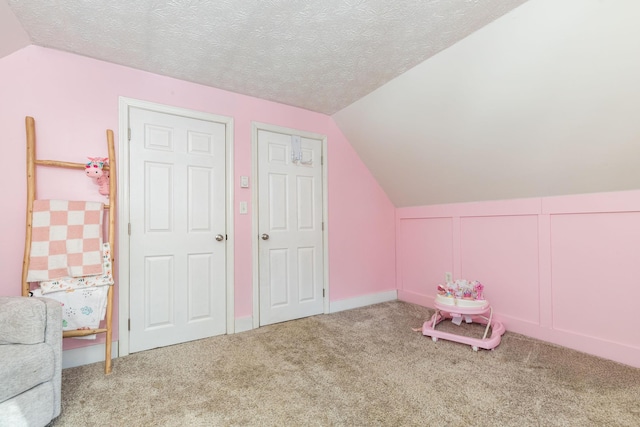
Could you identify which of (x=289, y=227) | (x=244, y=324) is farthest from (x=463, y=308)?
(x=244, y=324)

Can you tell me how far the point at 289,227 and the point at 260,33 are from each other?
1.78m

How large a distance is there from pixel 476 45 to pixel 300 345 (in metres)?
2.56

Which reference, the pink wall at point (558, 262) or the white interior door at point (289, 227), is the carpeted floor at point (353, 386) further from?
the white interior door at point (289, 227)

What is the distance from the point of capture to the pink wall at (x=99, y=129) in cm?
205

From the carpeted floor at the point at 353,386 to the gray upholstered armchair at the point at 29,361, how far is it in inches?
8.2

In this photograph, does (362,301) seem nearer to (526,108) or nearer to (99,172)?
(526,108)

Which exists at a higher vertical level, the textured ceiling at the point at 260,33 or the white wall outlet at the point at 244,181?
the textured ceiling at the point at 260,33

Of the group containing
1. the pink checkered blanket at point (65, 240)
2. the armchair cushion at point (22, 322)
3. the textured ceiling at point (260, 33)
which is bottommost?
the armchair cushion at point (22, 322)

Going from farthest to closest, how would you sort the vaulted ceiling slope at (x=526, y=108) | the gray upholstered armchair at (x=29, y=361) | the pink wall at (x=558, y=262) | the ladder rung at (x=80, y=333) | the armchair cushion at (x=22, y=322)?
the pink wall at (x=558, y=262)
the ladder rung at (x=80, y=333)
the vaulted ceiling slope at (x=526, y=108)
the armchair cushion at (x=22, y=322)
the gray upholstered armchair at (x=29, y=361)

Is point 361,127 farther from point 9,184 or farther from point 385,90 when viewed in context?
point 9,184

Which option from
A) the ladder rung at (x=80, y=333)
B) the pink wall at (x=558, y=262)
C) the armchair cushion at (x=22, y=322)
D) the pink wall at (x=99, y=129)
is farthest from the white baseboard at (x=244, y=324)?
the pink wall at (x=558, y=262)

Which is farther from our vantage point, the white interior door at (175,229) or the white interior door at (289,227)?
the white interior door at (289,227)

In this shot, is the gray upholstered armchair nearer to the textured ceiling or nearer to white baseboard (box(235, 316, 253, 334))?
white baseboard (box(235, 316, 253, 334))

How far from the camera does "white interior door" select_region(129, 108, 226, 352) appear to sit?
2.45 meters
